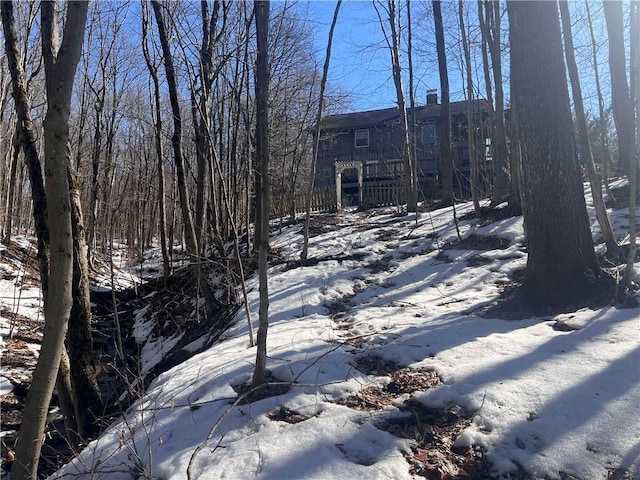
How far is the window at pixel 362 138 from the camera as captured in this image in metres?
27.9

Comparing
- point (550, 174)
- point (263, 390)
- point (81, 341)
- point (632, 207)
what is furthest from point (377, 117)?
point (263, 390)

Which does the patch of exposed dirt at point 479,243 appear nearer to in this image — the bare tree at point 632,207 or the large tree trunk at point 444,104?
the bare tree at point 632,207

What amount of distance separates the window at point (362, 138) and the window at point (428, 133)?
3.73 meters

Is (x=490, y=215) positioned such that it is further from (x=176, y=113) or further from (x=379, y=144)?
(x=379, y=144)

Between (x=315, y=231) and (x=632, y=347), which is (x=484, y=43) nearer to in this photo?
(x=315, y=231)

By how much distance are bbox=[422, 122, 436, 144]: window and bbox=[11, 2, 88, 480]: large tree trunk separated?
24034mm

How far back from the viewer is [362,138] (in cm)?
2812

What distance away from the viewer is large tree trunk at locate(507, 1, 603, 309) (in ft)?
16.1

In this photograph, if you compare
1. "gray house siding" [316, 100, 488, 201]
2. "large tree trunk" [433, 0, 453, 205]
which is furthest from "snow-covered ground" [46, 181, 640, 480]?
"gray house siding" [316, 100, 488, 201]

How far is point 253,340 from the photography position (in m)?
5.18

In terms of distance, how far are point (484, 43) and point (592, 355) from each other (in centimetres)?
971

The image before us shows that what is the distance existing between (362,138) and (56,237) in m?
26.4

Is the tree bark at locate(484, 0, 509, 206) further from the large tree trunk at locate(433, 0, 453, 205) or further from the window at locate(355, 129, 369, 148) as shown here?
the window at locate(355, 129, 369, 148)

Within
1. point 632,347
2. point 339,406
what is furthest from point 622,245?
point 339,406
